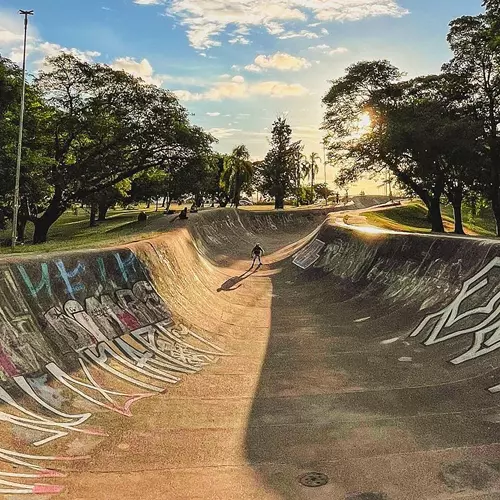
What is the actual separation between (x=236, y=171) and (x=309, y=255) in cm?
3573

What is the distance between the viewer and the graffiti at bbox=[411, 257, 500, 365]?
574 inches

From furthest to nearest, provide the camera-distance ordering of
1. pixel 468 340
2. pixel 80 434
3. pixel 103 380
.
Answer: pixel 468 340 < pixel 103 380 < pixel 80 434

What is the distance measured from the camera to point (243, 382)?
14219 millimetres

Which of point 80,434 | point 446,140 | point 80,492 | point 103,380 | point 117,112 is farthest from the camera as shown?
point 117,112

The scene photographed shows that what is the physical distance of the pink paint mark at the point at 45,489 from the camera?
828cm

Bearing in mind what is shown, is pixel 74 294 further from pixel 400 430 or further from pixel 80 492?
pixel 400 430

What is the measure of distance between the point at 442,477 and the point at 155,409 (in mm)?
6699

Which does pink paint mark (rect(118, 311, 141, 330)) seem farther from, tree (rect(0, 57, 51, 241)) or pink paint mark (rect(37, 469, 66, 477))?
tree (rect(0, 57, 51, 241))

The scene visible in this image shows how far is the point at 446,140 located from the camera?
35688 millimetres

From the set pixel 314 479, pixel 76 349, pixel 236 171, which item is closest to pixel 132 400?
pixel 76 349

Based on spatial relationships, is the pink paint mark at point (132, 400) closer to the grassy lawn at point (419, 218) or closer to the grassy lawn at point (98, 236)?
the grassy lawn at point (98, 236)

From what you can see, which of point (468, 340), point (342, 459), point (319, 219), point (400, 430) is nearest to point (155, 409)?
point (342, 459)

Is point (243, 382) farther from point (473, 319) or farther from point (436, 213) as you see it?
point (436, 213)

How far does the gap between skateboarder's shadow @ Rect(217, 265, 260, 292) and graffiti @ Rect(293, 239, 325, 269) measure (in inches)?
149
